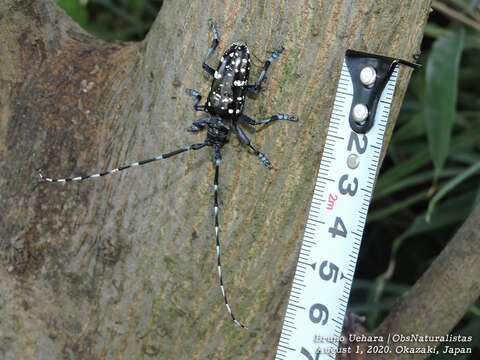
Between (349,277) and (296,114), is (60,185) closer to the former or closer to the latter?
(296,114)

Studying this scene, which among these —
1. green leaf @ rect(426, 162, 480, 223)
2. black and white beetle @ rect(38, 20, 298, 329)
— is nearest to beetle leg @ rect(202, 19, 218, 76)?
black and white beetle @ rect(38, 20, 298, 329)

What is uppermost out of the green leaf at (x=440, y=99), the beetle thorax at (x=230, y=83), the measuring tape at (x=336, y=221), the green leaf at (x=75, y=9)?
the green leaf at (x=75, y=9)

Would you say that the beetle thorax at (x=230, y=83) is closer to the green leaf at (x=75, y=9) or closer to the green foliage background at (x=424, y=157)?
the green foliage background at (x=424, y=157)

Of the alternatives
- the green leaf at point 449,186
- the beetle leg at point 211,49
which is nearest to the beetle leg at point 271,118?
the beetle leg at point 211,49

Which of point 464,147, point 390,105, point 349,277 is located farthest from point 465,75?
point 349,277

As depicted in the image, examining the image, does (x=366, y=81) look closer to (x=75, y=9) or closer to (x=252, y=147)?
(x=252, y=147)

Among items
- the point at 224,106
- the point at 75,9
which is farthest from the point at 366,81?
the point at 75,9
